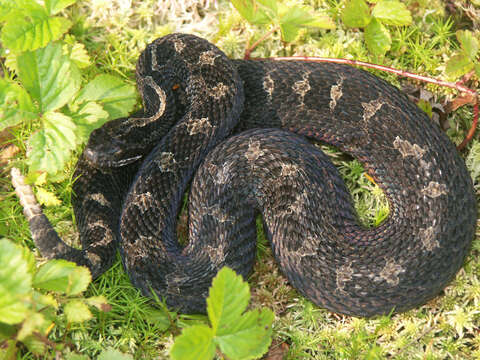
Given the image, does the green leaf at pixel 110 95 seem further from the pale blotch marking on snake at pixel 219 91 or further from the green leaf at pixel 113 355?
the green leaf at pixel 113 355

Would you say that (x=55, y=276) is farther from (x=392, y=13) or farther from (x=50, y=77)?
(x=392, y=13)

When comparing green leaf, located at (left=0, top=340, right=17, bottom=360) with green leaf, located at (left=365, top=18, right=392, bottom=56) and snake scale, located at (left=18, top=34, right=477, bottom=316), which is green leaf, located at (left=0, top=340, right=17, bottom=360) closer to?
snake scale, located at (left=18, top=34, right=477, bottom=316)

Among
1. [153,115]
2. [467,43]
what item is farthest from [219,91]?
[467,43]

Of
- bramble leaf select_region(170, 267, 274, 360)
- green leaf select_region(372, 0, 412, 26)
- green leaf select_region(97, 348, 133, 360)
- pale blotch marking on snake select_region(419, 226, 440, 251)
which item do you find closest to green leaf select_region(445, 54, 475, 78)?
green leaf select_region(372, 0, 412, 26)

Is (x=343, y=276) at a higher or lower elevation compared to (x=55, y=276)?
lower

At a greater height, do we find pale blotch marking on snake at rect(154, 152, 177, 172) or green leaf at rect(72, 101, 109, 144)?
green leaf at rect(72, 101, 109, 144)

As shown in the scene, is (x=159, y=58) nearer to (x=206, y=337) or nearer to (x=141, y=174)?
(x=141, y=174)
